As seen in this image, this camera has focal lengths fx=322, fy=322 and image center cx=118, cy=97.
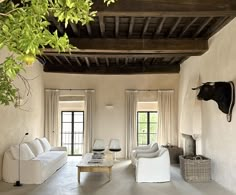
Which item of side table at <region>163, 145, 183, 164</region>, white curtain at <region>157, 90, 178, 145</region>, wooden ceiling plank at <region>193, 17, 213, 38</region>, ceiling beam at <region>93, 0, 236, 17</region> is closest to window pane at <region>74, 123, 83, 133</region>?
white curtain at <region>157, 90, 178, 145</region>

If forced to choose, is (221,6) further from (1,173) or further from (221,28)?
(1,173)

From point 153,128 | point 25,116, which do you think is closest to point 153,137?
point 153,128

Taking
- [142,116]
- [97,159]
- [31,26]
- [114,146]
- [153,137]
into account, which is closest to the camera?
[31,26]

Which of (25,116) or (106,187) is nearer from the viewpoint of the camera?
(106,187)

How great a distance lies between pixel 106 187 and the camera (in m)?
6.84

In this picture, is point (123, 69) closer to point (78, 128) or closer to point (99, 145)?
point (78, 128)

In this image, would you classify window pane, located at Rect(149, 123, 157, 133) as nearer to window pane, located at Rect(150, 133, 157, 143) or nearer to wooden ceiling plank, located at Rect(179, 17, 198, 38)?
window pane, located at Rect(150, 133, 157, 143)

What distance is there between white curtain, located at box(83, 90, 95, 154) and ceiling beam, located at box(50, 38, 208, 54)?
402cm

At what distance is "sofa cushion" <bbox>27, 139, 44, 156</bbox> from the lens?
8.68 m

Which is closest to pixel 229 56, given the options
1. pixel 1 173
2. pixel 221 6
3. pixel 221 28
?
pixel 221 28

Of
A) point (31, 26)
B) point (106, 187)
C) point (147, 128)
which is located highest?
point (31, 26)

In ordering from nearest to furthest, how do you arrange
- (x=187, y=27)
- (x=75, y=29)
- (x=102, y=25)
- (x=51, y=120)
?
(x=102, y=25) < (x=75, y=29) < (x=187, y=27) < (x=51, y=120)

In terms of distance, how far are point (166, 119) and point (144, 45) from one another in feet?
14.2

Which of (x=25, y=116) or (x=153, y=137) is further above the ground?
(x=25, y=116)
